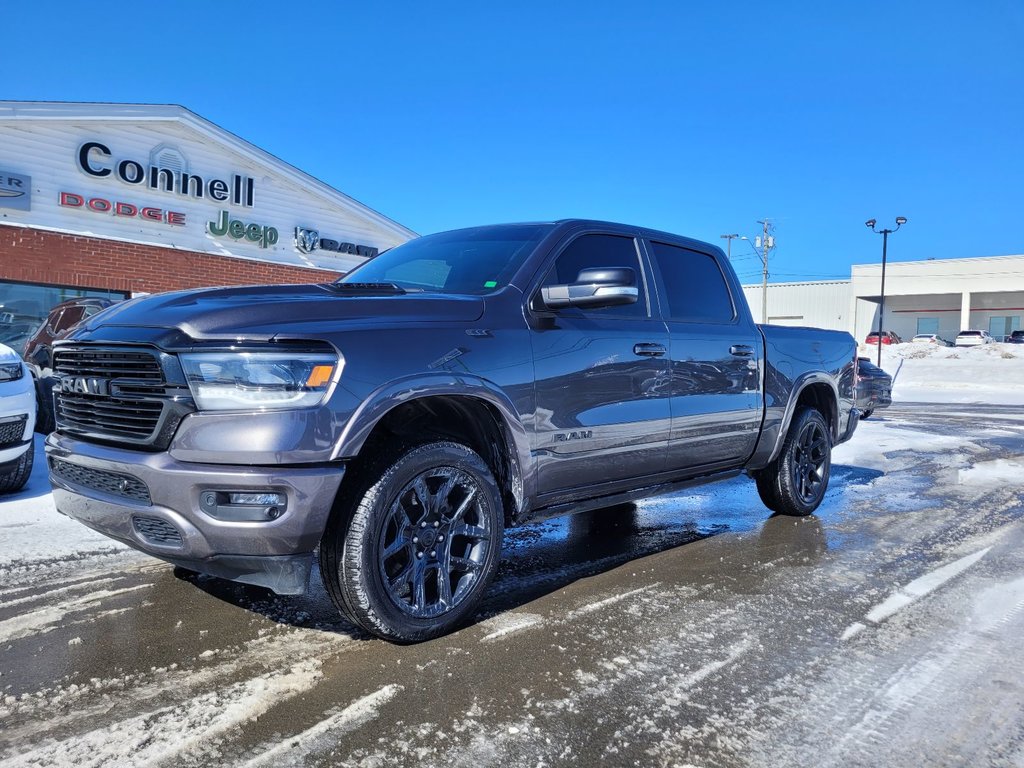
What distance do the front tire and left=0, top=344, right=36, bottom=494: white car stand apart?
12.4 ft

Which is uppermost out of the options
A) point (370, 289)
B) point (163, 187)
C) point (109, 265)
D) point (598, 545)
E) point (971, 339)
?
point (163, 187)

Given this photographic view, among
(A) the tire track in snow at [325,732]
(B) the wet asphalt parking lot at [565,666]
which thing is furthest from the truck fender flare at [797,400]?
(A) the tire track in snow at [325,732]

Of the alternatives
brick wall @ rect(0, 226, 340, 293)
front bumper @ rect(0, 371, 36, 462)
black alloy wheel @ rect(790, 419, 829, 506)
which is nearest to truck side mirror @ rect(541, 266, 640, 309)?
black alloy wheel @ rect(790, 419, 829, 506)

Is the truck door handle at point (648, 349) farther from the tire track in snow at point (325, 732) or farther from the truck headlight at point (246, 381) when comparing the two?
the tire track in snow at point (325, 732)

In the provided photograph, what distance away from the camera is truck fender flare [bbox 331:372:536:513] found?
289 centimetres

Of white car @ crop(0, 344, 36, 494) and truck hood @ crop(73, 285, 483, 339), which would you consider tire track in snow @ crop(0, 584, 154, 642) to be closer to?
truck hood @ crop(73, 285, 483, 339)

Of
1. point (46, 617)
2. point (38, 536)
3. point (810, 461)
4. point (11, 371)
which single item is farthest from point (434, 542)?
point (11, 371)

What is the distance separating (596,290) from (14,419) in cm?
448

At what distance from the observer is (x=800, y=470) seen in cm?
592

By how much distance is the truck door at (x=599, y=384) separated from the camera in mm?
3662

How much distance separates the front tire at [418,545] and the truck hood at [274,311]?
1.90ft

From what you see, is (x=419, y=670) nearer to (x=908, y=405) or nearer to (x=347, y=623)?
(x=347, y=623)

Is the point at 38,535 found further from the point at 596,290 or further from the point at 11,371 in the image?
the point at 596,290

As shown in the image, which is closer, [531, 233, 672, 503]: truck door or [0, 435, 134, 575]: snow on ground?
[531, 233, 672, 503]: truck door
